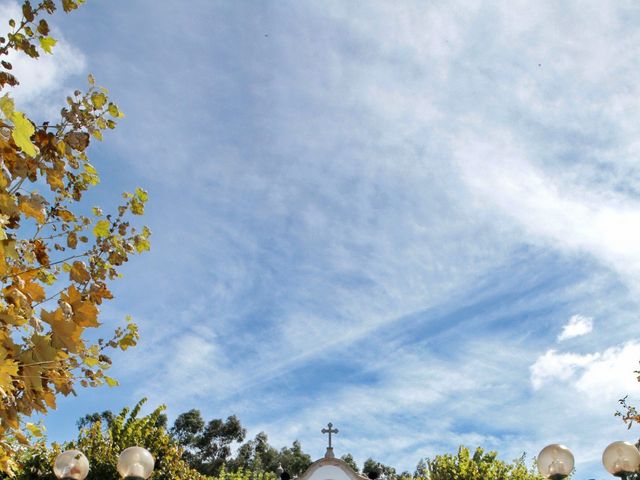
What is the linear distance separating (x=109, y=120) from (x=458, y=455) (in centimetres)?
1718

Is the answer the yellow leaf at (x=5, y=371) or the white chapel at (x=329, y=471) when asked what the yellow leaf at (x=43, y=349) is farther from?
the white chapel at (x=329, y=471)

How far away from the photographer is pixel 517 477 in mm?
17578

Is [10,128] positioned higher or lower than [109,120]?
lower

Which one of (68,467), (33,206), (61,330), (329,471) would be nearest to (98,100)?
(33,206)

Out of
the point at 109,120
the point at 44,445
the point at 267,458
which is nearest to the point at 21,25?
the point at 109,120

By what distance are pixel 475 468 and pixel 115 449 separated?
10.6 metres

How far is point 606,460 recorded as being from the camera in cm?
850

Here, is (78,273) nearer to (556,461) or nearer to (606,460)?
(556,461)

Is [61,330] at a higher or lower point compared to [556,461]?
lower

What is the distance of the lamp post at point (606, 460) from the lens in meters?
8.35

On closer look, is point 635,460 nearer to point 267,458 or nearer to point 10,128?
point 10,128

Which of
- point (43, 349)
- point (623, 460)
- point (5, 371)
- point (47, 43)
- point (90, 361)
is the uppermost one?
point (47, 43)

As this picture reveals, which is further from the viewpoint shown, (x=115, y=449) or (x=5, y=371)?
(x=115, y=449)

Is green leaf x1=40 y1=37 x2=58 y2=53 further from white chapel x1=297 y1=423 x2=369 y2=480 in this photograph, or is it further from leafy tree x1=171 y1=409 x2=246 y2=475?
leafy tree x1=171 y1=409 x2=246 y2=475
